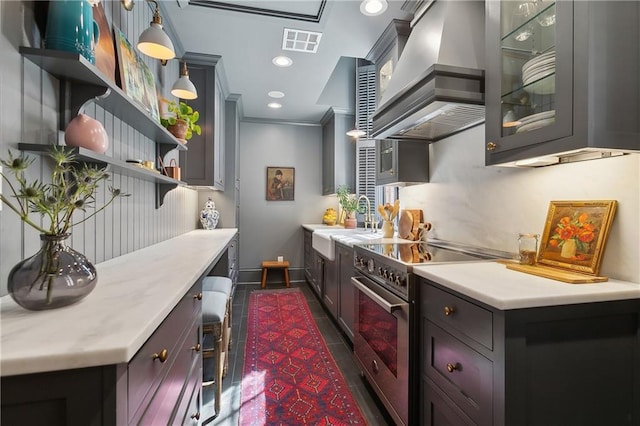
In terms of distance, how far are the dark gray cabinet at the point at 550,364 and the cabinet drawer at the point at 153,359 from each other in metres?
1.05

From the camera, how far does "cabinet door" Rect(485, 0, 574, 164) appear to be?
107 cm

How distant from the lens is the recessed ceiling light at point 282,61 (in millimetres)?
2934

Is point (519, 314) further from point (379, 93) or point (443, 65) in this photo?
point (379, 93)

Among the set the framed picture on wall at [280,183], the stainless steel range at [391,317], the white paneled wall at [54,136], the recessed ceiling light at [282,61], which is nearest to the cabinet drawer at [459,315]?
the stainless steel range at [391,317]

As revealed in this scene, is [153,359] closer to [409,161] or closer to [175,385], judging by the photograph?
[175,385]

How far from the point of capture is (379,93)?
8.84 feet

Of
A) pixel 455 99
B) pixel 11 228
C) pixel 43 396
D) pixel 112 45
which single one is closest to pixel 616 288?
pixel 455 99

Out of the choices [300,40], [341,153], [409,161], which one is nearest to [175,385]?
[409,161]

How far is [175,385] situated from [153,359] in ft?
1.02

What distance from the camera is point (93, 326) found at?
0.67m

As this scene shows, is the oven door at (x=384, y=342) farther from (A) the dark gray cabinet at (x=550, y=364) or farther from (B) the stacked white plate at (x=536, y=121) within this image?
(B) the stacked white plate at (x=536, y=121)

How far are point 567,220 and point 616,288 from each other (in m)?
0.35

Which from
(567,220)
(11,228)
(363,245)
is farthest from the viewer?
(363,245)

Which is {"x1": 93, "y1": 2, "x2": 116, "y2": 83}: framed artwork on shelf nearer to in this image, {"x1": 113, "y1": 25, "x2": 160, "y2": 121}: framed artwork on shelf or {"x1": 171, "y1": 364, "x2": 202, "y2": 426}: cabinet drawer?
{"x1": 113, "y1": 25, "x2": 160, "y2": 121}: framed artwork on shelf
